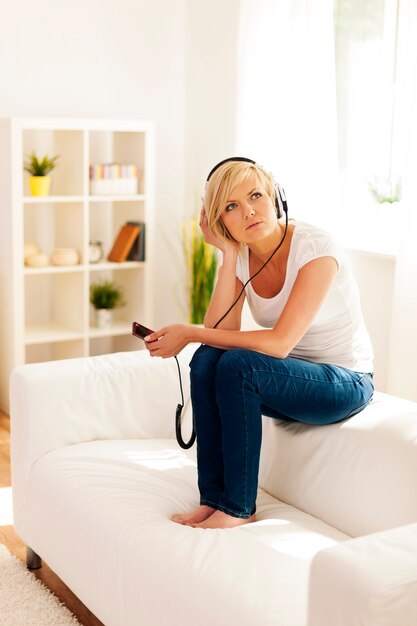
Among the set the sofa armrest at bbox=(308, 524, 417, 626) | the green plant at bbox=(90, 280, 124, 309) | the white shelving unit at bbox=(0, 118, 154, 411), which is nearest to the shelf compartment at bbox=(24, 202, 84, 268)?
the white shelving unit at bbox=(0, 118, 154, 411)

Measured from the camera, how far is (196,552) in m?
1.88

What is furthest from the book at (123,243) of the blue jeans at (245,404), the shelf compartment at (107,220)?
the blue jeans at (245,404)

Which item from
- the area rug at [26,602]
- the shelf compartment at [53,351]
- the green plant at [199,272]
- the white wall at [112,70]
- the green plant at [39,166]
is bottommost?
the area rug at [26,602]

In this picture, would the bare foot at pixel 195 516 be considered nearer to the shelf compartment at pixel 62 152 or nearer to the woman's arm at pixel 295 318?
the woman's arm at pixel 295 318

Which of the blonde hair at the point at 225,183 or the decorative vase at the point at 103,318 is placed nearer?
the blonde hair at the point at 225,183

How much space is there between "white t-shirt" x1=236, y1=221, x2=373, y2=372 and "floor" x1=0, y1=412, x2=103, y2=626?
3.01 ft

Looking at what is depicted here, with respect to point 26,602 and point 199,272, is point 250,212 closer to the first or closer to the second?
point 26,602

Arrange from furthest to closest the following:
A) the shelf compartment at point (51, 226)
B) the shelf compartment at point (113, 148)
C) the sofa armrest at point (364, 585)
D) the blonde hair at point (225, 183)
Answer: the shelf compartment at point (113, 148) → the shelf compartment at point (51, 226) → the blonde hair at point (225, 183) → the sofa armrest at point (364, 585)

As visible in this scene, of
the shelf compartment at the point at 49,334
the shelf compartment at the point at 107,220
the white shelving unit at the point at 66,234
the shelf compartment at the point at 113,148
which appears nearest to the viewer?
the white shelving unit at the point at 66,234

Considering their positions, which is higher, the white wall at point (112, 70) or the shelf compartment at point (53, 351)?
the white wall at point (112, 70)

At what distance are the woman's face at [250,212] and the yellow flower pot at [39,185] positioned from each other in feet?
6.50

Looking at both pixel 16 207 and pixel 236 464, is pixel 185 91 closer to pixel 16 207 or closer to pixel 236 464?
pixel 16 207

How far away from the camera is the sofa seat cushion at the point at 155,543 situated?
1.72 m

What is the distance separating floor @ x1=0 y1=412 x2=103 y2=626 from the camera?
7.82ft
